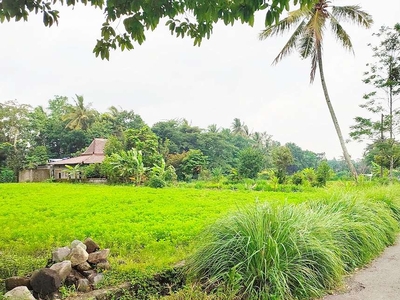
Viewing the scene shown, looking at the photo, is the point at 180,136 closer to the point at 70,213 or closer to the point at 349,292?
the point at 70,213

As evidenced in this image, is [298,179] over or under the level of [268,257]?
over

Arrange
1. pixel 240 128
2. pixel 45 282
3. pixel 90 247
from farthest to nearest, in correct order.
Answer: pixel 240 128 < pixel 90 247 < pixel 45 282

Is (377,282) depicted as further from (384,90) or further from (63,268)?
(384,90)

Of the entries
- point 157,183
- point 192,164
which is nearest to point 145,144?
point 192,164

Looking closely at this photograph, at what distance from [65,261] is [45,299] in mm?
410

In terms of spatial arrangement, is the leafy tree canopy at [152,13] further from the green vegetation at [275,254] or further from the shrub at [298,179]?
the shrub at [298,179]

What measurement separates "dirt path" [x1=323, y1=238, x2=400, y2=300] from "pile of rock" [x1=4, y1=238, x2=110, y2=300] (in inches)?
91.8

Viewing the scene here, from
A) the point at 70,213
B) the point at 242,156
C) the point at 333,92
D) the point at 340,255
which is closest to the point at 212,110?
the point at 242,156

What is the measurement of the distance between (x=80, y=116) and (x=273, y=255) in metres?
31.7

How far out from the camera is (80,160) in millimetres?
25078

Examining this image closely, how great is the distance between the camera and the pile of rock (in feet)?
9.53

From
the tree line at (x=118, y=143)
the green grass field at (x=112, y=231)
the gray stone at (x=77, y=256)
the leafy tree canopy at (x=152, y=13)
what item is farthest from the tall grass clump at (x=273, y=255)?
the tree line at (x=118, y=143)

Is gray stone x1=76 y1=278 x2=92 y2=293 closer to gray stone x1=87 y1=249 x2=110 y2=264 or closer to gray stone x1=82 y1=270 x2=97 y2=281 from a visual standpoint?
gray stone x1=82 y1=270 x2=97 y2=281

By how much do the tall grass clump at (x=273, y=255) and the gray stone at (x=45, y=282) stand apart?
1.29 metres
